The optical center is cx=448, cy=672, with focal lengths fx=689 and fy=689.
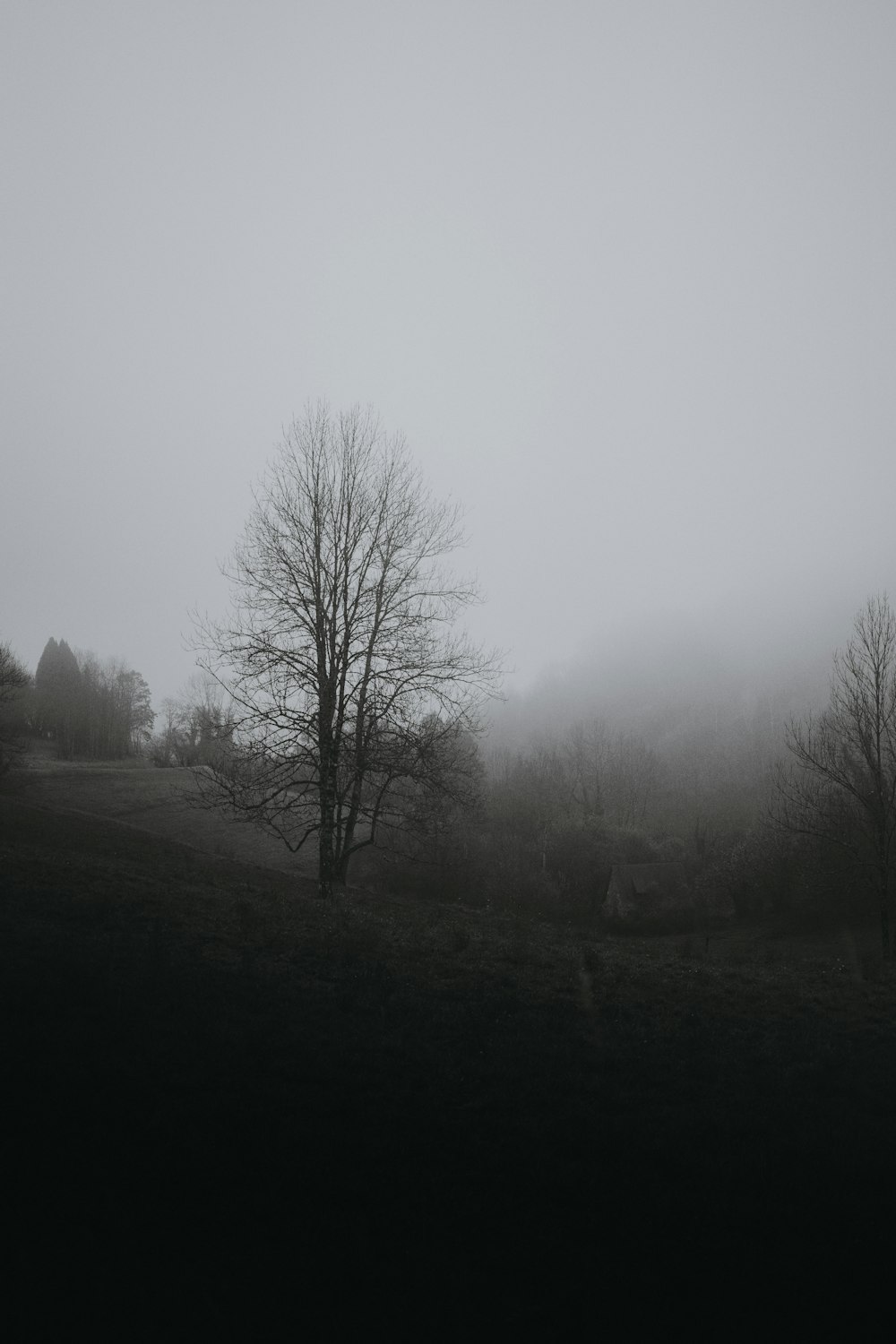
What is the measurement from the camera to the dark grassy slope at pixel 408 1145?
3.65m

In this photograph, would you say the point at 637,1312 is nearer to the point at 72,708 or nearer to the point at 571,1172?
the point at 571,1172

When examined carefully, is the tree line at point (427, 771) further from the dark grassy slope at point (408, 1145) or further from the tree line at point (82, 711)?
the tree line at point (82, 711)

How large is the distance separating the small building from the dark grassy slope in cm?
1764

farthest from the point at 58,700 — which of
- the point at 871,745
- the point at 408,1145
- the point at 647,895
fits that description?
the point at 408,1145

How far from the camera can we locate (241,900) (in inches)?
557

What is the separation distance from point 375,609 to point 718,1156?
47.2ft

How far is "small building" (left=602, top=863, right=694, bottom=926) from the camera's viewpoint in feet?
90.8

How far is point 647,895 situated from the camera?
93.7ft

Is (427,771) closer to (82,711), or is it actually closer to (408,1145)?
(408,1145)

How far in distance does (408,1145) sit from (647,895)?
25494mm

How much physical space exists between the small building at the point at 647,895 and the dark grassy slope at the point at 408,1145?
17.6 meters

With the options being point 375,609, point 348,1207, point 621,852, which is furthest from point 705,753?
point 348,1207

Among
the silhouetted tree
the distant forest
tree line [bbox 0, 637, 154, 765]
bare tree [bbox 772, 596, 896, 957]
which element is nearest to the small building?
the distant forest

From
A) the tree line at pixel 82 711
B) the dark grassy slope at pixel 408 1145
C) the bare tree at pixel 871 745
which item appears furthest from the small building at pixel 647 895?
the tree line at pixel 82 711
